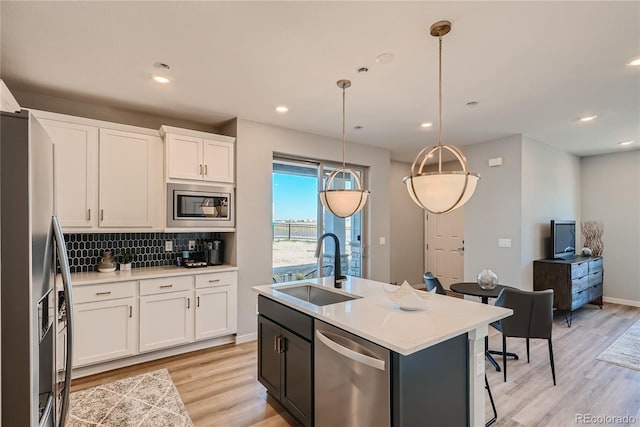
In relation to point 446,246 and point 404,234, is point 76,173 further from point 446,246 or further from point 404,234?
point 446,246

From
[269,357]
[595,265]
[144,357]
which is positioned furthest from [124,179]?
[595,265]

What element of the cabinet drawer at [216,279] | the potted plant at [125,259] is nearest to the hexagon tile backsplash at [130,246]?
the potted plant at [125,259]

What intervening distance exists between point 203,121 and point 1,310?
3476 mm

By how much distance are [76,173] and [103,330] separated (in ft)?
5.09

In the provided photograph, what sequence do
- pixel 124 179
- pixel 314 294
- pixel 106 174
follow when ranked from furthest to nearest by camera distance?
pixel 124 179
pixel 106 174
pixel 314 294

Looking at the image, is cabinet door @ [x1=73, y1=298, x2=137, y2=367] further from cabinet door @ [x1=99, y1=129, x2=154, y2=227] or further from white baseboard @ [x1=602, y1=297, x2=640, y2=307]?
white baseboard @ [x1=602, y1=297, x2=640, y2=307]

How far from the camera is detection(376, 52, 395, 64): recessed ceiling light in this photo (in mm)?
2344

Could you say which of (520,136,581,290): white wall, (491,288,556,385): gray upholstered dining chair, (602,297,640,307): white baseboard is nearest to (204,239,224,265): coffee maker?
(491,288,556,385): gray upholstered dining chair

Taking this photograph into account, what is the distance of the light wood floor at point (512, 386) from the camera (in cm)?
241

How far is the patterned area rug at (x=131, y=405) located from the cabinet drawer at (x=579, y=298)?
5.14 m

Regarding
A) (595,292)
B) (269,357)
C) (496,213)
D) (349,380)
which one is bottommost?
(595,292)

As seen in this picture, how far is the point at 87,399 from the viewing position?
2.62 metres

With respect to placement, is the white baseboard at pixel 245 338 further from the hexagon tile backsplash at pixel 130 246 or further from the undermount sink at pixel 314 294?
the undermount sink at pixel 314 294

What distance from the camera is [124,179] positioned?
11.0 feet
